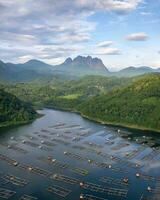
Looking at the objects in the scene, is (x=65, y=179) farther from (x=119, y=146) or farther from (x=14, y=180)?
(x=119, y=146)

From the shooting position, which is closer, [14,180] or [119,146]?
[14,180]

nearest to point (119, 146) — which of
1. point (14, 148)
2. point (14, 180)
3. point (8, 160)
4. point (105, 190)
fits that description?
point (14, 148)

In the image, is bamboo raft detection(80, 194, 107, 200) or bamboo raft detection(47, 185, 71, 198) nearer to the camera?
bamboo raft detection(80, 194, 107, 200)

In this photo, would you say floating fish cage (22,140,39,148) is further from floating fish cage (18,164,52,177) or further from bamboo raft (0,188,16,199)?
bamboo raft (0,188,16,199)

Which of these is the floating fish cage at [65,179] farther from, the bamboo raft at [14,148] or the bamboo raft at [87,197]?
the bamboo raft at [14,148]

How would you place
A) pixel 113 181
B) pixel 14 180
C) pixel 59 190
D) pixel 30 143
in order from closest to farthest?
pixel 59 190 → pixel 14 180 → pixel 113 181 → pixel 30 143

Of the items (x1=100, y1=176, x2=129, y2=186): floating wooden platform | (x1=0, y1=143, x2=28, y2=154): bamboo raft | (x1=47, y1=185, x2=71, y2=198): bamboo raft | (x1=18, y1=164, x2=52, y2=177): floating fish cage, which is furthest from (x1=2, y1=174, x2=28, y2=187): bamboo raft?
(x1=0, y1=143, x2=28, y2=154): bamboo raft

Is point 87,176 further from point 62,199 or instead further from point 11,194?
point 11,194

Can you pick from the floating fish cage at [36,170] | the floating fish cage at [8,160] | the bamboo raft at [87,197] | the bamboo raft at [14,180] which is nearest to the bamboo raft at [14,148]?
the floating fish cage at [8,160]
